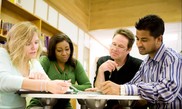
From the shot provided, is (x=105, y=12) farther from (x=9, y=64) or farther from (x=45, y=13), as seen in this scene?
(x=9, y=64)

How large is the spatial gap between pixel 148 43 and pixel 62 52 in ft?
2.52

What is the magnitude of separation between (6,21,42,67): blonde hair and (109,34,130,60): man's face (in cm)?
72

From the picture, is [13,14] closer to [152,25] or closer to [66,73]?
[66,73]

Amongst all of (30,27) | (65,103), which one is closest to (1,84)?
(30,27)

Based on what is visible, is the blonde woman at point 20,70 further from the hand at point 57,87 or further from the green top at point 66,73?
the green top at point 66,73

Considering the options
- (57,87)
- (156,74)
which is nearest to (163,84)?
(156,74)

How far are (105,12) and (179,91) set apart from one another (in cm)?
450

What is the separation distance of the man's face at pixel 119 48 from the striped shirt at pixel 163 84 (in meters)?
0.48

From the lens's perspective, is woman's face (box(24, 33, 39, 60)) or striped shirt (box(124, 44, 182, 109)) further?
woman's face (box(24, 33, 39, 60))

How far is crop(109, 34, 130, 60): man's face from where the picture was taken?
1902mm

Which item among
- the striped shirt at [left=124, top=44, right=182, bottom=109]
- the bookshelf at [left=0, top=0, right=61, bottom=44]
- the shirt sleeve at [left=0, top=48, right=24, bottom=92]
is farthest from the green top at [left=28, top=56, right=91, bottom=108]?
the bookshelf at [left=0, top=0, right=61, bottom=44]

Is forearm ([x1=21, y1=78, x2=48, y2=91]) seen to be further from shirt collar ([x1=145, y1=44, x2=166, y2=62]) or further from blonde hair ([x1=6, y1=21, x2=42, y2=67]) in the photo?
shirt collar ([x1=145, y1=44, x2=166, y2=62])

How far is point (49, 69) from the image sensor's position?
6.20 feet

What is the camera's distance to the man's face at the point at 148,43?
57.7 inches
